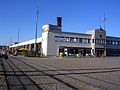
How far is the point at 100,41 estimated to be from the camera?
8638cm

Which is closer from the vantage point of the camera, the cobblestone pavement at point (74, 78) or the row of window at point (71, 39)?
the cobblestone pavement at point (74, 78)

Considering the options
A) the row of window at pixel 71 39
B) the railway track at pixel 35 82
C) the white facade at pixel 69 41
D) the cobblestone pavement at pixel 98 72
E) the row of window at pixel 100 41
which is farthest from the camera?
the row of window at pixel 100 41

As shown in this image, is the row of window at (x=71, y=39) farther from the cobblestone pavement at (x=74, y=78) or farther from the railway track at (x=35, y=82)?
the railway track at (x=35, y=82)

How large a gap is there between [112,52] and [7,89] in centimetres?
8114

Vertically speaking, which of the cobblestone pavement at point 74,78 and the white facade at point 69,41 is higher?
the white facade at point 69,41

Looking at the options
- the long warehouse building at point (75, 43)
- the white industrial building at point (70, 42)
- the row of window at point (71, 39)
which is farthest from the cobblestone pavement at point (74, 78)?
the row of window at point (71, 39)

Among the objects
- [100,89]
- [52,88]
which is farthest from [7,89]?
[100,89]

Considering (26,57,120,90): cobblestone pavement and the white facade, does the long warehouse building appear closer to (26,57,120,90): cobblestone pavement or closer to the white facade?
the white facade

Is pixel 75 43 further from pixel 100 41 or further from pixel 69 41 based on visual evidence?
pixel 100 41

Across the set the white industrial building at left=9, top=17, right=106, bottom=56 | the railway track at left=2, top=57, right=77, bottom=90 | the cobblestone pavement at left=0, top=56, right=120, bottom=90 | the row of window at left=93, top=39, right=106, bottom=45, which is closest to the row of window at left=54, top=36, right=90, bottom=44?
the white industrial building at left=9, top=17, right=106, bottom=56

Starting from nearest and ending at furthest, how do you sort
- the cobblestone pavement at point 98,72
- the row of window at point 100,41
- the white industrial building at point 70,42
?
1. the cobblestone pavement at point 98,72
2. the white industrial building at point 70,42
3. the row of window at point 100,41

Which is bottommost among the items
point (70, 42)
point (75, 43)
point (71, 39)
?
point (75, 43)

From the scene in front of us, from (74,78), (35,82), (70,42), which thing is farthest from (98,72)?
(70,42)

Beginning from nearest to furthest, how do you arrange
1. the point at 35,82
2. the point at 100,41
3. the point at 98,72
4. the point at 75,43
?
the point at 35,82, the point at 98,72, the point at 75,43, the point at 100,41
